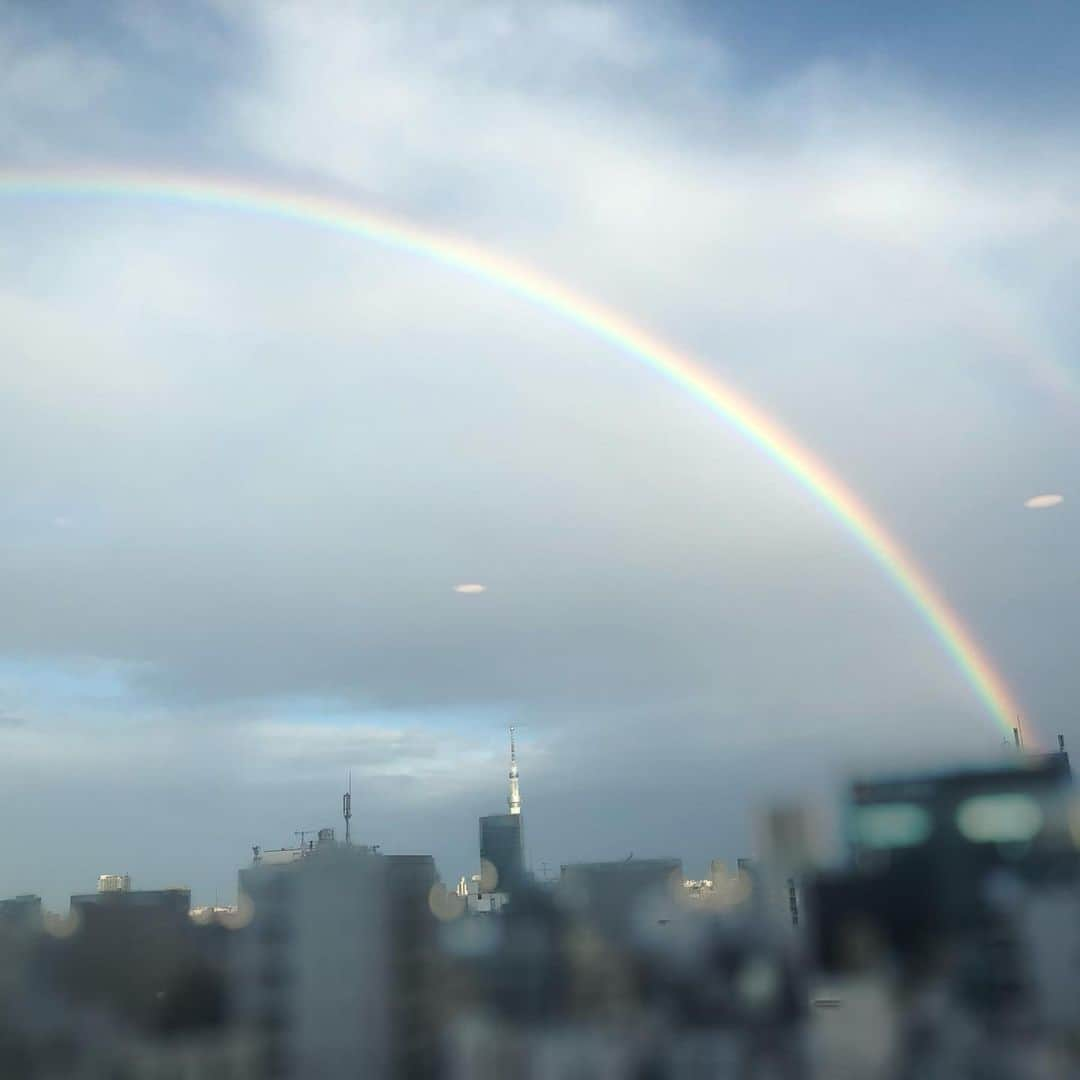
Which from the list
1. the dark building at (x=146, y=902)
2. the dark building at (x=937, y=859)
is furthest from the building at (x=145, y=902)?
the dark building at (x=937, y=859)

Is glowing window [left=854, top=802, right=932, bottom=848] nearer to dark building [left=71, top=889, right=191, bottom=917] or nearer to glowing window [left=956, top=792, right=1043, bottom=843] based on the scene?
glowing window [left=956, top=792, right=1043, bottom=843]

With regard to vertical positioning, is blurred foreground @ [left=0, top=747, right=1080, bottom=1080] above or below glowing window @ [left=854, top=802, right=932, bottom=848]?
below

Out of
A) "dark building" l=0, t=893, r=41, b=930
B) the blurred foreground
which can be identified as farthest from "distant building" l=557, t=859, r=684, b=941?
"dark building" l=0, t=893, r=41, b=930

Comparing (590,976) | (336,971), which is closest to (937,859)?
(590,976)

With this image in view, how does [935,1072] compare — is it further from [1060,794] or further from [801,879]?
[1060,794]

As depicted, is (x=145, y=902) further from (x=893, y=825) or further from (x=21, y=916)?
(x=893, y=825)

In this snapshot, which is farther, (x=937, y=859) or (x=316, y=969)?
(x=937, y=859)

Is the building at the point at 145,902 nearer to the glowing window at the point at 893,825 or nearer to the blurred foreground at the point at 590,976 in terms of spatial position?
the blurred foreground at the point at 590,976

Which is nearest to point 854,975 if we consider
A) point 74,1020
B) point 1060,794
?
point 1060,794

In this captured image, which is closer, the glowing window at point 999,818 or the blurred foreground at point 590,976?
the blurred foreground at point 590,976

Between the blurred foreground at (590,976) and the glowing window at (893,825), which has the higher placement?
the glowing window at (893,825)

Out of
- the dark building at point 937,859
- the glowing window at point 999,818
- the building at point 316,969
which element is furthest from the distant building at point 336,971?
the glowing window at point 999,818
